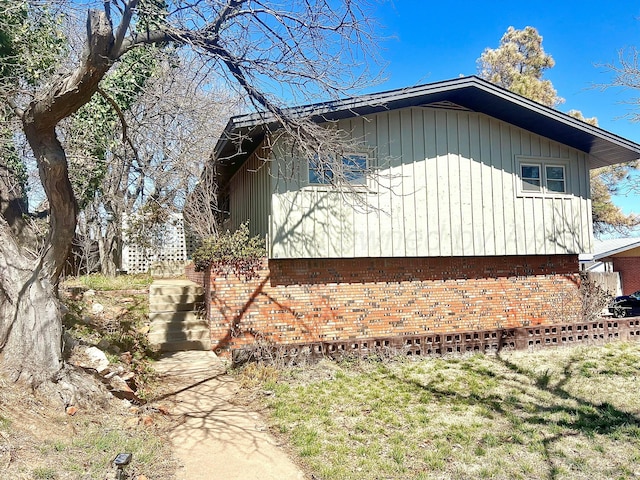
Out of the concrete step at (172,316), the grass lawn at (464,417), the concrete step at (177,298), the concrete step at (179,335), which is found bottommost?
the grass lawn at (464,417)

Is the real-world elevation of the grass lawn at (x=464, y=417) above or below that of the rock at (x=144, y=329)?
below

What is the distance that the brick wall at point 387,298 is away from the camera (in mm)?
9133

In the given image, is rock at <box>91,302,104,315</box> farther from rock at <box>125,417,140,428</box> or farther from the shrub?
rock at <box>125,417,140,428</box>

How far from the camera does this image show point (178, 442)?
16.9 ft

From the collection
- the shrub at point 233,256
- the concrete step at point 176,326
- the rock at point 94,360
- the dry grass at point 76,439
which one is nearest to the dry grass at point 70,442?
the dry grass at point 76,439

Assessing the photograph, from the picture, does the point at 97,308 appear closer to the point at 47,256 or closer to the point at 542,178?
the point at 47,256

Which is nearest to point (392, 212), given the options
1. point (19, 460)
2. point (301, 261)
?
point (301, 261)

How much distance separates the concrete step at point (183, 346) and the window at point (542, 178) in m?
7.86

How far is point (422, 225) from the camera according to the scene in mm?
10094

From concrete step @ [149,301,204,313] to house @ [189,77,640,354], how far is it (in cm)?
176

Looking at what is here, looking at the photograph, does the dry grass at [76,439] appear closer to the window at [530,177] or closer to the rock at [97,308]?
the rock at [97,308]

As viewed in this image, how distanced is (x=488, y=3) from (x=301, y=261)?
881 centimetres

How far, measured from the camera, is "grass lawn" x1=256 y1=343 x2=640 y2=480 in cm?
465

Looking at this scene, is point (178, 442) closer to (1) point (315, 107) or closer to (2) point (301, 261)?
(2) point (301, 261)
